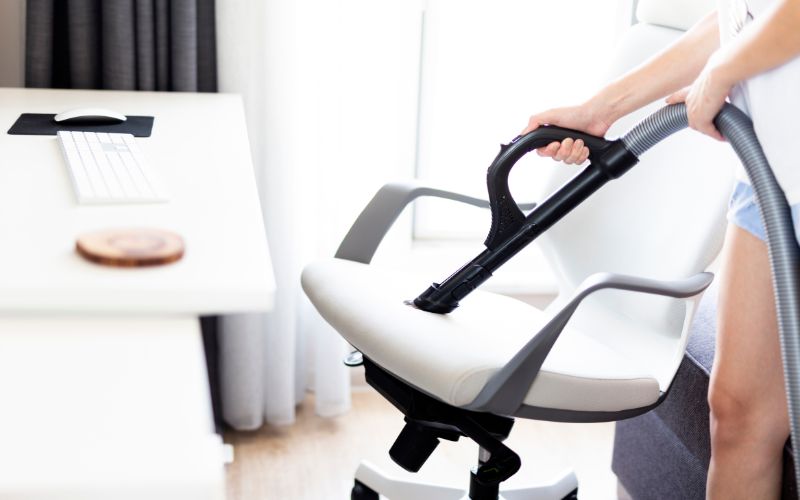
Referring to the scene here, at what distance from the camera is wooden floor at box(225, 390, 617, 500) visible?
2.05 meters

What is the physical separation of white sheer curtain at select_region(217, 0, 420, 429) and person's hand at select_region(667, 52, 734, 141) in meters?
1.00

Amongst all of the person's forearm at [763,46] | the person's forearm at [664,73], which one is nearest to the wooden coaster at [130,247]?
the person's forearm at [763,46]

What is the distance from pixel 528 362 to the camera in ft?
4.25

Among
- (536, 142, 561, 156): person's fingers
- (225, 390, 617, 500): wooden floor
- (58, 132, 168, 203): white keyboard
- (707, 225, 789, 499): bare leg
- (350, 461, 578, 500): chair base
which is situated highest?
(536, 142, 561, 156): person's fingers

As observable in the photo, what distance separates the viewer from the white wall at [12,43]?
2033 mm

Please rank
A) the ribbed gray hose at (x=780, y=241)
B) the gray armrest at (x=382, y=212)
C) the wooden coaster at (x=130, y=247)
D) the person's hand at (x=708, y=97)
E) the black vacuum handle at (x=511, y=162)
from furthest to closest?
1. the gray armrest at (x=382, y=212)
2. the black vacuum handle at (x=511, y=162)
3. the person's hand at (x=708, y=97)
4. the ribbed gray hose at (x=780, y=241)
5. the wooden coaster at (x=130, y=247)

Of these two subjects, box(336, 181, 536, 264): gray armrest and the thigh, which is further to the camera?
box(336, 181, 536, 264): gray armrest

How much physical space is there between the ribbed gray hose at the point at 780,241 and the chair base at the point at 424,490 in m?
0.71

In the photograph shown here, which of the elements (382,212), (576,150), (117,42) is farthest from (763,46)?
(117,42)

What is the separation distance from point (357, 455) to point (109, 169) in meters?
1.10

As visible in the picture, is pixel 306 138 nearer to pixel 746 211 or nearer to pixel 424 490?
pixel 424 490

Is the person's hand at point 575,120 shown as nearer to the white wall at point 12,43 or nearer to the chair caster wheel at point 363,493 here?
the chair caster wheel at point 363,493

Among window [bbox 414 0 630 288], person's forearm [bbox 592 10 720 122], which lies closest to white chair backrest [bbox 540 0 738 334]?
person's forearm [bbox 592 10 720 122]

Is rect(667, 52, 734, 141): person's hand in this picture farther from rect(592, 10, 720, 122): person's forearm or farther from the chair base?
the chair base
